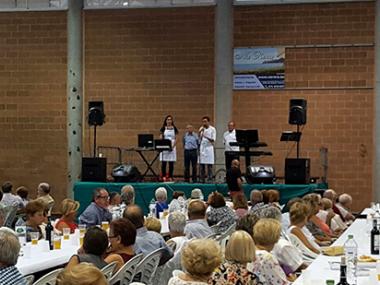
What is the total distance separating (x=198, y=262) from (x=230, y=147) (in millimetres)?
11812

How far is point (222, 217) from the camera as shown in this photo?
27.2 feet

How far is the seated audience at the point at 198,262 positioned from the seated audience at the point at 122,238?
1.40 m

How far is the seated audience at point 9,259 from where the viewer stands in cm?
443

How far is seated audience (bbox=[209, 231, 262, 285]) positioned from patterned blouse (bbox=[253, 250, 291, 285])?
1.29 feet

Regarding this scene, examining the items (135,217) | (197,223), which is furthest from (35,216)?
(197,223)

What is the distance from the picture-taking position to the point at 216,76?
17.2m

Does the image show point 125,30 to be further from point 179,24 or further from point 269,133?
point 269,133

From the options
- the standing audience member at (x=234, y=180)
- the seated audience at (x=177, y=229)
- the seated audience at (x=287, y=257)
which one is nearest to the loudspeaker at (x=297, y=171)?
the standing audience member at (x=234, y=180)

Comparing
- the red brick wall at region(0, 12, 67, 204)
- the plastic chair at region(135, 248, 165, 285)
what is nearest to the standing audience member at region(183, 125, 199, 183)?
the red brick wall at region(0, 12, 67, 204)

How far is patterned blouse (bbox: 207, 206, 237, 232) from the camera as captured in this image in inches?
325

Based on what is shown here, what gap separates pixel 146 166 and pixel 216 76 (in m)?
2.67

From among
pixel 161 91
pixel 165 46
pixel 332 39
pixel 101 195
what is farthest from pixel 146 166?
pixel 101 195

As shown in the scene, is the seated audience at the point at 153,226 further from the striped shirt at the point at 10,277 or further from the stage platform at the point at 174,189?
the stage platform at the point at 174,189

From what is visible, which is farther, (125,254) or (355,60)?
(355,60)
